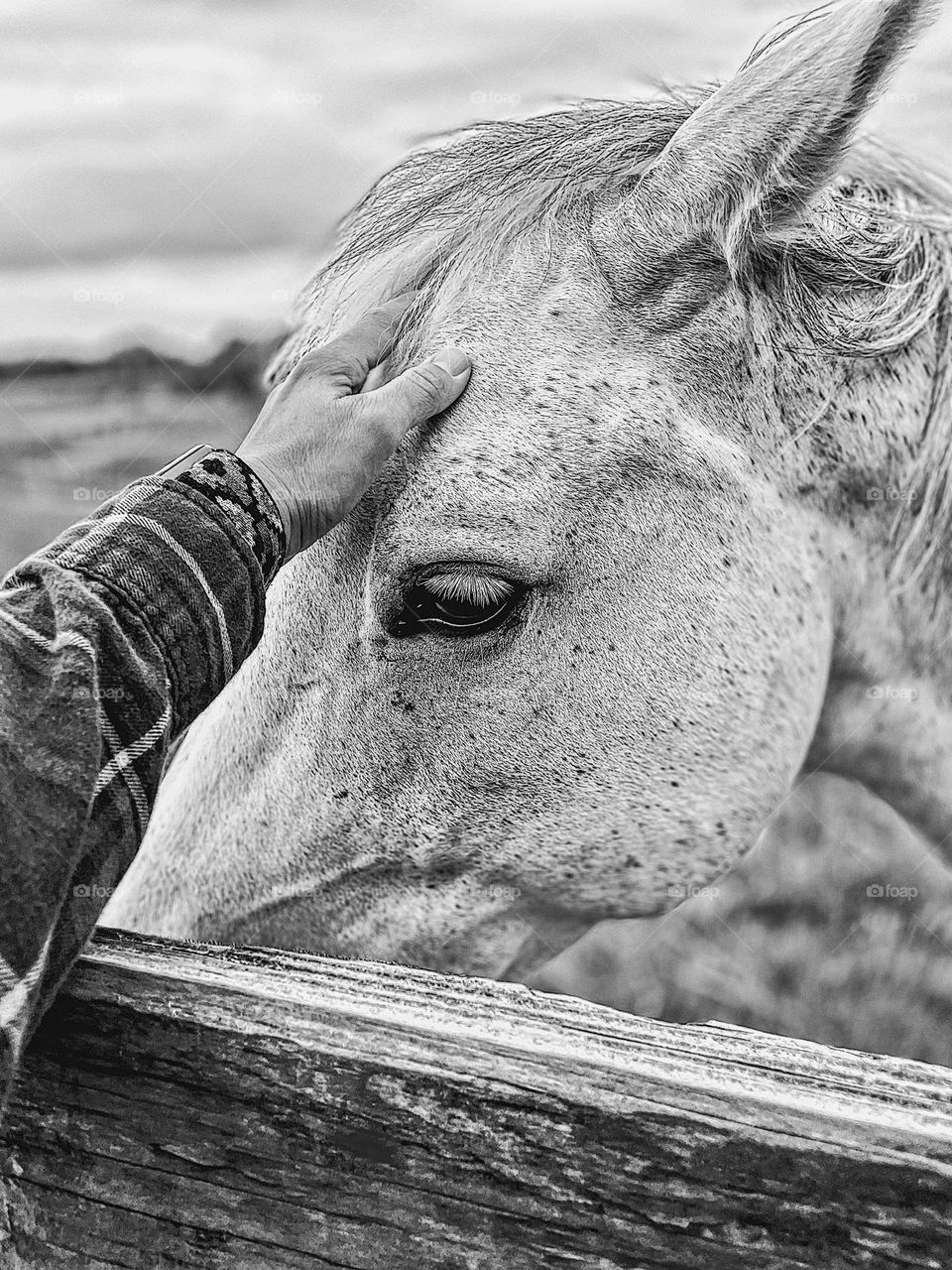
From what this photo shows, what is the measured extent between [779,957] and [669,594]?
7.43 ft

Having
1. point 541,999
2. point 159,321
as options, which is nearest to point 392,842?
point 541,999

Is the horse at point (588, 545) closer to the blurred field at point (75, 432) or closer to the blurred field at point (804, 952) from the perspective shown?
the blurred field at point (804, 952)

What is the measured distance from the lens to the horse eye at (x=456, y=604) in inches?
52.4

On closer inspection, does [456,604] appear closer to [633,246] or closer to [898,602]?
[633,246]

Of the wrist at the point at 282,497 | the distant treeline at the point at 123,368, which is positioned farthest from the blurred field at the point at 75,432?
the wrist at the point at 282,497

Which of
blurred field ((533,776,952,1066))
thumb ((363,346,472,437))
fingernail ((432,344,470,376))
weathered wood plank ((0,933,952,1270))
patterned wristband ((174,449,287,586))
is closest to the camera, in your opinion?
weathered wood plank ((0,933,952,1270))

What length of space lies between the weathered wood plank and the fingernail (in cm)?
78

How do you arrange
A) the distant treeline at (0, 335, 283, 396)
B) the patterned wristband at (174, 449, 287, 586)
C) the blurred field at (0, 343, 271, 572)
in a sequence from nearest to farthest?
the patterned wristband at (174, 449, 287, 586), the distant treeline at (0, 335, 283, 396), the blurred field at (0, 343, 271, 572)

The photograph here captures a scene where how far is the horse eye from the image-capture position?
1.33 m

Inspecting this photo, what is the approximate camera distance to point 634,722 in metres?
1.44

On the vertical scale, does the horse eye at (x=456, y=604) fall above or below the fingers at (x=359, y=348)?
below

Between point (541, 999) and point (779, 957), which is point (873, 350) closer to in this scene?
point (541, 999)

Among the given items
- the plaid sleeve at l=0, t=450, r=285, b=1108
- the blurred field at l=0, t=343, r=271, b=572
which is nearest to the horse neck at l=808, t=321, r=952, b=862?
the plaid sleeve at l=0, t=450, r=285, b=1108

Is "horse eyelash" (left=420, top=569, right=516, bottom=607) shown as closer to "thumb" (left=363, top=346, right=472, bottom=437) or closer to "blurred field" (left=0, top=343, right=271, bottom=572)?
"thumb" (left=363, top=346, right=472, bottom=437)
